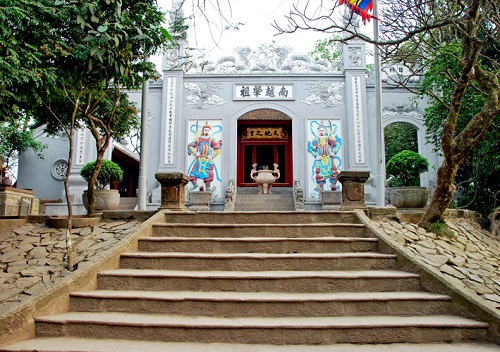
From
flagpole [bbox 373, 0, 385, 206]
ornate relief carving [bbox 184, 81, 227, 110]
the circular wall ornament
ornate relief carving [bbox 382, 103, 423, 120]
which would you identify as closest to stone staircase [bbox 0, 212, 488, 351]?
flagpole [bbox 373, 0, 385, 206]

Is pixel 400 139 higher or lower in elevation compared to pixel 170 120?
higher

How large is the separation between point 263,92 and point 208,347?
10.8 m

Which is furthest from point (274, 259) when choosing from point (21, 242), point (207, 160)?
point (207, 160)

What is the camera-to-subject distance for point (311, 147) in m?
12.4

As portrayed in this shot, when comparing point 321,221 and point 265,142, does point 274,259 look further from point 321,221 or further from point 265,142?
point 265,142

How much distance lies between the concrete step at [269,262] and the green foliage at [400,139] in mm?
14939

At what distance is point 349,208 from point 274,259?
2039 millimetres

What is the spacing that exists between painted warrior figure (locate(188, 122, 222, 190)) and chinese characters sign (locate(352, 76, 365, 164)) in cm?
456

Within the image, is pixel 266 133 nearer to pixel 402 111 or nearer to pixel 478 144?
pixel 402 111

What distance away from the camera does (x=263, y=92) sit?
12.9 metres

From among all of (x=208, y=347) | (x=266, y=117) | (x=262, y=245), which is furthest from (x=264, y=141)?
(x=208, y=347)

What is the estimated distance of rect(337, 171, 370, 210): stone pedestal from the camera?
5.74 metres

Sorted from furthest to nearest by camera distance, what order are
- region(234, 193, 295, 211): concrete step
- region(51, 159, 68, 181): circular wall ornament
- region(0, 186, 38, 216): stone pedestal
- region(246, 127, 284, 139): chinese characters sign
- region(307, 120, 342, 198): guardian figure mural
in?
region(246, 127, 284, 139): chinese characters sign < region(51, 159, 68, 181): circular wall ornament < region(307, 120, 342, 198): guardian figure mural < region(234, 193, 295, 211): concrete step < region(0, 186, 38, 216): stone pedestal

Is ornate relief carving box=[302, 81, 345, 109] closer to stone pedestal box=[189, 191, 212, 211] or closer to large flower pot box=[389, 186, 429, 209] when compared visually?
stone pedestal box=[189, 191, 212, 211]
